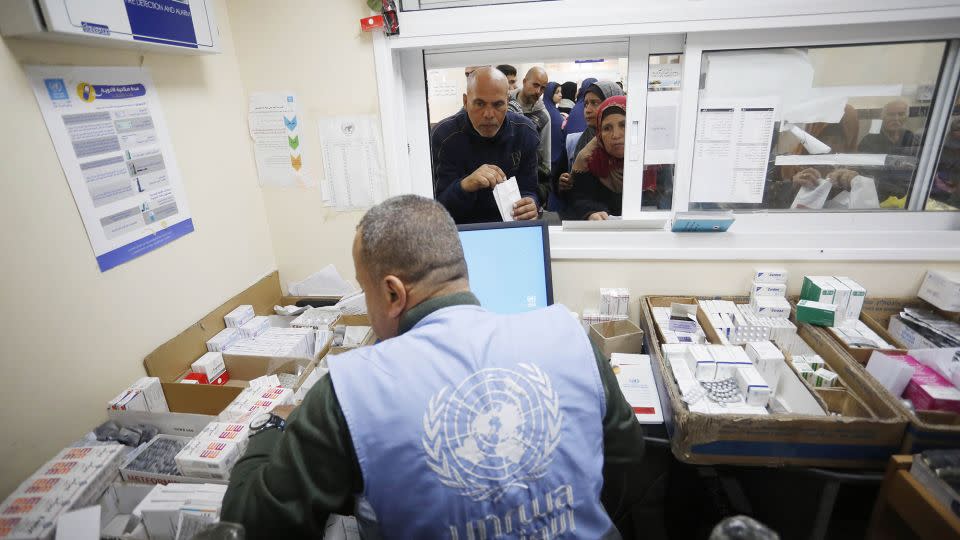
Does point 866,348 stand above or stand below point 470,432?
below

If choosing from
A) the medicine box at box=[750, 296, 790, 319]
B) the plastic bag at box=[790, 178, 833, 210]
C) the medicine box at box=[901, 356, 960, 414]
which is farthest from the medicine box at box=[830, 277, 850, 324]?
the plastic bag at box=[790, 178, 833, 210]

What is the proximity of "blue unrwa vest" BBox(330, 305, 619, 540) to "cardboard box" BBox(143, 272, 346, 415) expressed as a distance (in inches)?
32.4

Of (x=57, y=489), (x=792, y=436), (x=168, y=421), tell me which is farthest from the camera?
(x=168, y=421)

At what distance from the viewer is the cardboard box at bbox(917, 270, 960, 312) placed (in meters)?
1.51

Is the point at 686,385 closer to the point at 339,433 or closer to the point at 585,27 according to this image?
the point at 339,433

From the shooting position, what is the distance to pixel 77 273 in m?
1.22

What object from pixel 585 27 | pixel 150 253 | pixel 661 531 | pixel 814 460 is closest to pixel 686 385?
pixel 814 460

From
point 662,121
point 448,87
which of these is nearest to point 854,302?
A: point 662,121

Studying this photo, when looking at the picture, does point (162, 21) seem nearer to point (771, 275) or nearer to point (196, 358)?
point (196, 358)

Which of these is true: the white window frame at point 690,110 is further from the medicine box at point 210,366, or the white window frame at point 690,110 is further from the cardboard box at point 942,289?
the medicine box at point 210,366

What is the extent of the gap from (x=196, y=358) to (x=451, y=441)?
4.17ft

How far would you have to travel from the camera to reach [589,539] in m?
0.83

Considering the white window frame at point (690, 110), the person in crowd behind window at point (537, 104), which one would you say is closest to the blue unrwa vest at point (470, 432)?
the white window frame at point (690, 110)

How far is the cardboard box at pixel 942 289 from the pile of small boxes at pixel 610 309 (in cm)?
101
